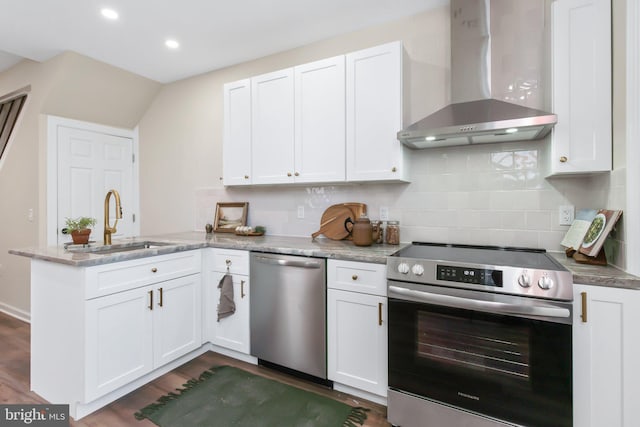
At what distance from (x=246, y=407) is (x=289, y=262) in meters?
0.93

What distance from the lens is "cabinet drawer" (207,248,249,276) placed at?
2.45 metres

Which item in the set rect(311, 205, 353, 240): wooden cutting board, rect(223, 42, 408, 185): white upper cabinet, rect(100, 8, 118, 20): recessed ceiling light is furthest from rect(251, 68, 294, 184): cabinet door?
rect(100, 8, 118, 20): recessed ceiling light

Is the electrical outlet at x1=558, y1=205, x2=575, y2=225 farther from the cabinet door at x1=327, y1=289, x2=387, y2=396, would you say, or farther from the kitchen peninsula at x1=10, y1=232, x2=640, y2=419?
the cabinet door at x1=327, y1=289, x2=387, y2=396

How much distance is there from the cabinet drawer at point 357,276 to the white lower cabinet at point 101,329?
121 cm

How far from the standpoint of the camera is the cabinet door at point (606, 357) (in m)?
1.38

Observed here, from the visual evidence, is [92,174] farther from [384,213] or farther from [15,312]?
[384,213]

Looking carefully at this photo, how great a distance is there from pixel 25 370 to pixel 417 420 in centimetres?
288

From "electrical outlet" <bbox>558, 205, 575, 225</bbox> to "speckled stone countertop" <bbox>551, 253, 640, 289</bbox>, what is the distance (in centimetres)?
50

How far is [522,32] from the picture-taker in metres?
2.08

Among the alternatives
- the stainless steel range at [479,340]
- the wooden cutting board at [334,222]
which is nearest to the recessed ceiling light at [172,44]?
the wooden cutting board at [334,222]

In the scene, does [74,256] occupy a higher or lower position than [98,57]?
lower

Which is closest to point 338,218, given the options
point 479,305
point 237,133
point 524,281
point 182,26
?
point 237,133

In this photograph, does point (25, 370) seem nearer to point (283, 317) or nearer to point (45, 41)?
point (283, 317)

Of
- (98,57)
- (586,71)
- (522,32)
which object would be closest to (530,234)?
(586,71)
